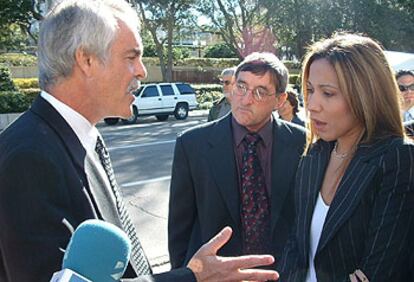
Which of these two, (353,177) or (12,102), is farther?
(12,102)

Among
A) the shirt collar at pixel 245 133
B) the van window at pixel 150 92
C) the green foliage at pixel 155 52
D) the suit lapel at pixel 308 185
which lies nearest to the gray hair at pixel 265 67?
Result: the shirt collar at pixel 245 133

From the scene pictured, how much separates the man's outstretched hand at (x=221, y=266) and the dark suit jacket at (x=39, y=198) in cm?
4

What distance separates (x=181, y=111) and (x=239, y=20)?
13670 mm

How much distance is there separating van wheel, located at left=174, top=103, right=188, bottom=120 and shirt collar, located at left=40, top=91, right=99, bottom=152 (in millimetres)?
19895

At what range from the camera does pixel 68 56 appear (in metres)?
1.76

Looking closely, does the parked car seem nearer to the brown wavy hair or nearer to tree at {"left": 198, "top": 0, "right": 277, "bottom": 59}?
tree at {"left": 198, "top": 0, "right": 277, "bottom": 59}

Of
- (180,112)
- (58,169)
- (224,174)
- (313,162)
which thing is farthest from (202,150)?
(180,112)

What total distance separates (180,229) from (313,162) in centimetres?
91

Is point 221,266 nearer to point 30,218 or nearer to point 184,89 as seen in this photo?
point 30,218

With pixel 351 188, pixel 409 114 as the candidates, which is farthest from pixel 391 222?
pixel 409 114

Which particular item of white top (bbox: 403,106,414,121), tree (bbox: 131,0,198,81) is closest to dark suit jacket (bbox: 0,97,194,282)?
white top (bbox: 403,106,414,121)

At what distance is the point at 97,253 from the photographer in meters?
1.31

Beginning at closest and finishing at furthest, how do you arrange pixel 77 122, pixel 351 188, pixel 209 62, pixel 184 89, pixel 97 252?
1. pixel 97 252
2. pixel 77 122
3. pixel 351 188
4. pixel 184 89
5. pixel 209 62

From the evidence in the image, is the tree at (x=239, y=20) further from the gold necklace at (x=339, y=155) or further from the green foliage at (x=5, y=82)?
the gold necklace at (x=339, y=155)
